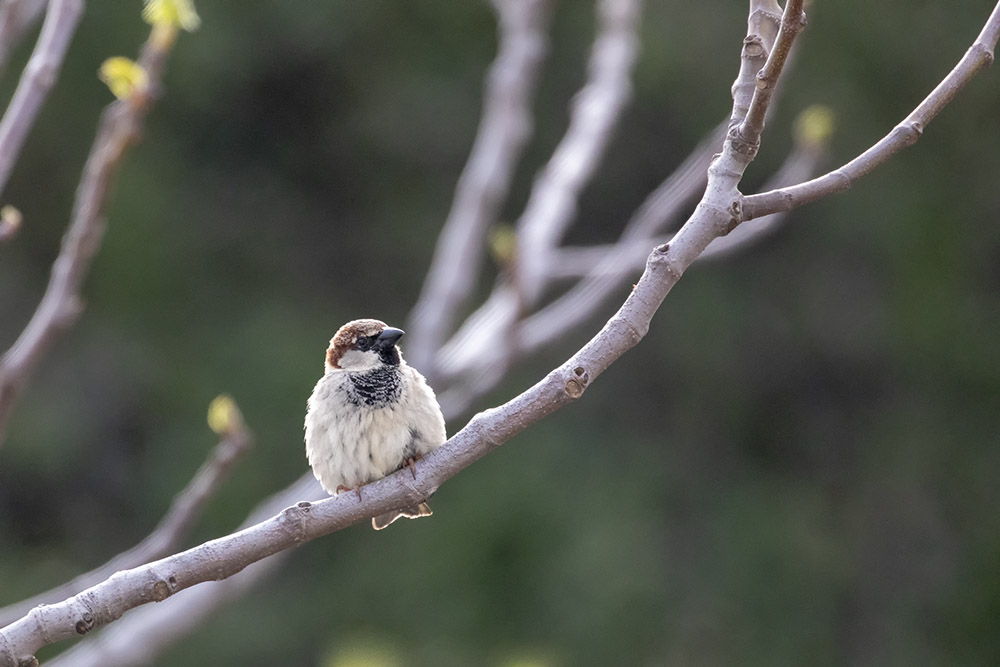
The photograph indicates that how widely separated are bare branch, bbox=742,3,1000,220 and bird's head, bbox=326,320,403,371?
109cm

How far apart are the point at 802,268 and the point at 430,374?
3.91 meters

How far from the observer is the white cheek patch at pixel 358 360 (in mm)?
2477

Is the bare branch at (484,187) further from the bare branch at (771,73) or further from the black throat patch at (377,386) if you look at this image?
the bare branch at (771,73)

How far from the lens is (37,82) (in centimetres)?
193

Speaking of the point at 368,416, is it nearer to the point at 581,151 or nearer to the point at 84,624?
the point at 84,624

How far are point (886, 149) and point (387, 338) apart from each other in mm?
1244

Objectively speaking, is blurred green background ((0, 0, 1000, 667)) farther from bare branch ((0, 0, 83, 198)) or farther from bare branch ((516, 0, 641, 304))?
bare branch ((0, 0, 83, 198))

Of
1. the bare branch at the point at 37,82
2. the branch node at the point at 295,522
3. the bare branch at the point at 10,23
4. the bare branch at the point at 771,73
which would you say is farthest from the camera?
the bare branch at the point at 10,23

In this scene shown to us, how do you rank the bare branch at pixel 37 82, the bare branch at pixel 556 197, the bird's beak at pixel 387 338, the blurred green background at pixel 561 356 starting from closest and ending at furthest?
the bare branch at pixel 37 82 < the bird's beak at pixel 387 338 < the bare branch at pixel 556 197 < the blurred green background at pixel 561 356

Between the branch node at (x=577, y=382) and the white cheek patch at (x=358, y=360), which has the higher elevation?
the white cheek patch at (x=358, y=360)

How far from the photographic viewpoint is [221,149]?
6234mm

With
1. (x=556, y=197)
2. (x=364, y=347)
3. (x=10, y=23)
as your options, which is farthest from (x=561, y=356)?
(x=10, y=23)

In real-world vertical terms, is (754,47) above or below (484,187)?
below

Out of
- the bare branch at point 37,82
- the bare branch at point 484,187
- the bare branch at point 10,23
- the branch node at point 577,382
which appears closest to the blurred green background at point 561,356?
the bare branch at point 484,187
